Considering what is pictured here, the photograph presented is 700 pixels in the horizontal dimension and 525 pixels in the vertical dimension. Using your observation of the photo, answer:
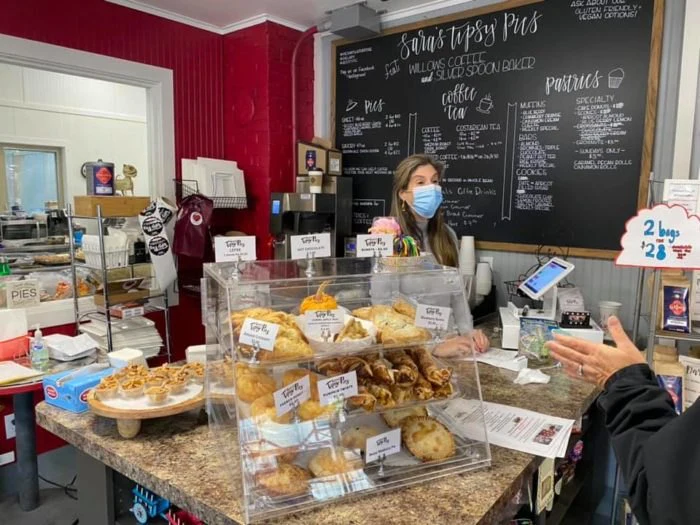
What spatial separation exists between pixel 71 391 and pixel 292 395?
0.79 m

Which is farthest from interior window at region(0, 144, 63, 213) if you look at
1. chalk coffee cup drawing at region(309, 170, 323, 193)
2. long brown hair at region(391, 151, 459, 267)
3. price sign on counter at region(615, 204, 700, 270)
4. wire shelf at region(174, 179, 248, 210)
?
price sign on counter at region(615, 204, 700, 270)

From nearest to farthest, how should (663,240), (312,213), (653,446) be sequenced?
(653,446) < (663,240) < (312,213)

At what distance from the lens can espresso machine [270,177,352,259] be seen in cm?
344

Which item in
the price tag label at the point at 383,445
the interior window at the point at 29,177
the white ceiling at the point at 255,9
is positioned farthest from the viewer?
the interior window at the point at 29,177

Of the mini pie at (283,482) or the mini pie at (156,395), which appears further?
the mini pie at (156,395)

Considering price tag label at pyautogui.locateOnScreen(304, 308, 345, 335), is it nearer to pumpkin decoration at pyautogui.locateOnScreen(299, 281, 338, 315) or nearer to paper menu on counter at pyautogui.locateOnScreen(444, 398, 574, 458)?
pumpkin decoration at pyautogui.locateOnScreen(299, 281, 338, 315)

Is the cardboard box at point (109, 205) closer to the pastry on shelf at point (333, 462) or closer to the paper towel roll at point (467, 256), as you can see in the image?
the paper towel roll at point (467, 256)

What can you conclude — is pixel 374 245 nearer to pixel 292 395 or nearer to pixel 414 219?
pixel 292 395

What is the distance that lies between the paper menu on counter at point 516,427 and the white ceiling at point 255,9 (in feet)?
8.80

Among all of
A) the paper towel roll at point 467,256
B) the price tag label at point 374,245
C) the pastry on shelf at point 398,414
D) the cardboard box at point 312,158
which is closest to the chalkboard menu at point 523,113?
the paper towel roll at point 467,256

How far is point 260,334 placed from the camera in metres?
1.09

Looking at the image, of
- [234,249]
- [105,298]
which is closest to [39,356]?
[105,298]

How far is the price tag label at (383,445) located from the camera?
1131 mm

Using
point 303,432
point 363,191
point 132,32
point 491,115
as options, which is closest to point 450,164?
point 491,115
